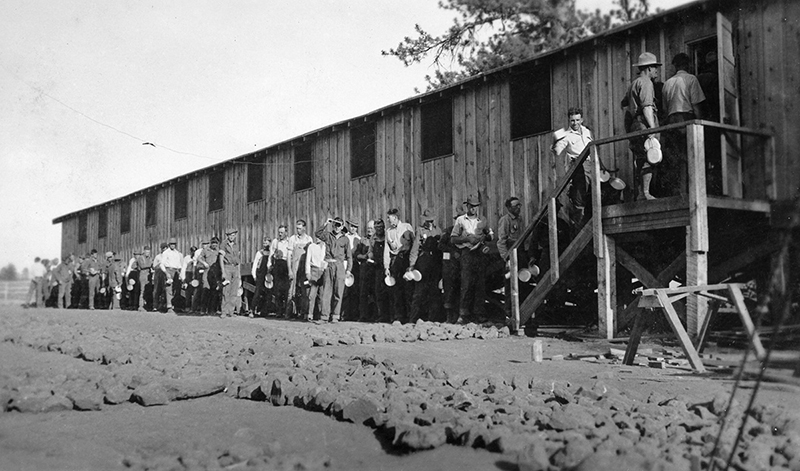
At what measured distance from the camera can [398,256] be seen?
13727mm

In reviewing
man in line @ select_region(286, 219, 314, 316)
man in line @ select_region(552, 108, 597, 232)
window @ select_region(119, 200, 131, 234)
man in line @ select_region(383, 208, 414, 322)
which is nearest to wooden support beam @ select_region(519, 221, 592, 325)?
man in line @ select_region(552, 108, 597, 232)

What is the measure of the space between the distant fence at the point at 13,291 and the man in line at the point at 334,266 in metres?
A: 34.1

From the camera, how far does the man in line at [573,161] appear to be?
10227 millimetres

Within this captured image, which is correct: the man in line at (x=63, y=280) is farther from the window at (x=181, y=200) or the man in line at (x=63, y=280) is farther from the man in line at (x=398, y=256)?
the man in line at (x=398, y=256)

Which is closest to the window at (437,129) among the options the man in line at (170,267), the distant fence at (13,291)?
the man in line at (170,267)

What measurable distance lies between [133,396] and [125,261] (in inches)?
1045

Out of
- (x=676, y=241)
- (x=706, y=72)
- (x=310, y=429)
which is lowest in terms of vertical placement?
(x=310, y=429)

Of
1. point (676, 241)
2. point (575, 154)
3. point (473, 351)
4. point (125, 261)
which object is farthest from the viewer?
point (125, 261)

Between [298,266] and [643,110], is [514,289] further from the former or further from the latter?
[298,266]

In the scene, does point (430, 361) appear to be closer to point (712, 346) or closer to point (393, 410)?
point (393, 410)

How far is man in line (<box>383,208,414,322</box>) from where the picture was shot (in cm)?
1366

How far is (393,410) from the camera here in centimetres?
472

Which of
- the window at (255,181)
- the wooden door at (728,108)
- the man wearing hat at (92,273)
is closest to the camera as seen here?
the wooden door at (728,108)

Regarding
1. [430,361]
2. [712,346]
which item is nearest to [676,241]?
[712,346]
